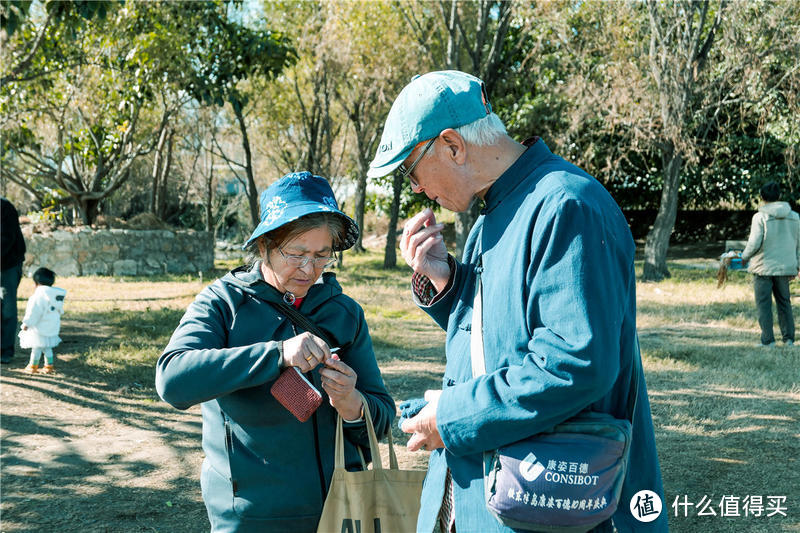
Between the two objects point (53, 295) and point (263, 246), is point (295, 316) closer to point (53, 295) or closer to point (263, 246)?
point (263, 246)

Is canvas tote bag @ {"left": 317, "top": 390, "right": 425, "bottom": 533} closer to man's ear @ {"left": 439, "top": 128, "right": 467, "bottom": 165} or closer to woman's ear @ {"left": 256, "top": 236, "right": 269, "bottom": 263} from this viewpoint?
woman's ear @ {"left": 256, "top": 236, "right": 269, "bottom": 263}

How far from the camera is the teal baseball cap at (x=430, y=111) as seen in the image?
1765 millimetres

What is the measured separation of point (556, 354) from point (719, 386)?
6.31 metres

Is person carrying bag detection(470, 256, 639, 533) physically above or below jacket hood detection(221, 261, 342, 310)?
below

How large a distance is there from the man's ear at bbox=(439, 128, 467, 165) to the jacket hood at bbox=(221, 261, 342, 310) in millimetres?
671

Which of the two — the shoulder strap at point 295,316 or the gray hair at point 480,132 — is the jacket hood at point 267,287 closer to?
the shoulder strap at point 295,316

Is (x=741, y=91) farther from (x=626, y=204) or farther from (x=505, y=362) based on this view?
(x=505, y=362)

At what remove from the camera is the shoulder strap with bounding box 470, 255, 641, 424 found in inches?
67.1

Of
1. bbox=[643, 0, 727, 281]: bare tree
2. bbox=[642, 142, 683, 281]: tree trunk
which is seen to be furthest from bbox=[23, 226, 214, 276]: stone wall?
bbox=[643, 0, 727, 281]: bare tree

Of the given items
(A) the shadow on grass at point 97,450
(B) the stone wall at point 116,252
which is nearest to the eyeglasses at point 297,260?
(A) the shadow on grass at point 97,450

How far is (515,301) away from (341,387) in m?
0.72

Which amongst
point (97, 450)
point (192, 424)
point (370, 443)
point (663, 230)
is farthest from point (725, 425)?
point (663, 230)

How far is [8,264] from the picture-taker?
7.62m

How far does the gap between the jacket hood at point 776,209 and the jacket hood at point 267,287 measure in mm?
7732
